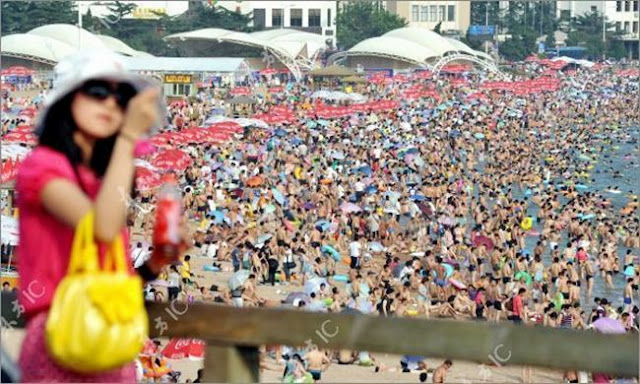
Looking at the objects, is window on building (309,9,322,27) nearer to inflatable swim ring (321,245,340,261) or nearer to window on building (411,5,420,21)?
window on building (411,5,420,21)

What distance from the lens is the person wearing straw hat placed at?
6.80ft

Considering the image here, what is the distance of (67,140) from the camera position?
2184 millimetres

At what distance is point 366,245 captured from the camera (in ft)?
75.8

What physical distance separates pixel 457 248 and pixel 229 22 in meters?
56.0

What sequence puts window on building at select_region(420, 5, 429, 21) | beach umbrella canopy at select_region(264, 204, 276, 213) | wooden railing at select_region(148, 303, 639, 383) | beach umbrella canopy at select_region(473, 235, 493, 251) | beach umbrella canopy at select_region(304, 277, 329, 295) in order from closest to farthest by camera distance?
wooden railing at select_region(148, 303, 639, 383), beach umbrella canopy at select_region(304, 277, 329, 295), beach umbrella canopy at select_region(473, 235, 493, 251), beach umbrella canopy at select_region(264, 204, 276, 213), window on building at select_region(420, 5, 429, 21)

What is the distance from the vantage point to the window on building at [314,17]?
3482 inches

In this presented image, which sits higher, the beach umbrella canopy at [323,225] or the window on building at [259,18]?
the window on building at [259,18]

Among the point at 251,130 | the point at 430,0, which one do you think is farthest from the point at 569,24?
the point at 251,130

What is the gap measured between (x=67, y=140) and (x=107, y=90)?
10cm

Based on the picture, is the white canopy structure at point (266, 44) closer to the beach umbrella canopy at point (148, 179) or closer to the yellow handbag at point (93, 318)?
the beach umbrella canopy at point (148, 179)

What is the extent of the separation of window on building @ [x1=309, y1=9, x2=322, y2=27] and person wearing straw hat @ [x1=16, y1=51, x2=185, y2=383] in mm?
86496

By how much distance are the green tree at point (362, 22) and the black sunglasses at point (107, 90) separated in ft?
265

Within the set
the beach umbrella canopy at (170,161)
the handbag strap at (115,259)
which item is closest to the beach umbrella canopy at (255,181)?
the beach umbrella canopy at (170,161)

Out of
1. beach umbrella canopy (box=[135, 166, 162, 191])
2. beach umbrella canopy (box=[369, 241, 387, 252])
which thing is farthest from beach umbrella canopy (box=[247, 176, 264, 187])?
beach umbrella canopy (box=[135, 166, 162, 191])
